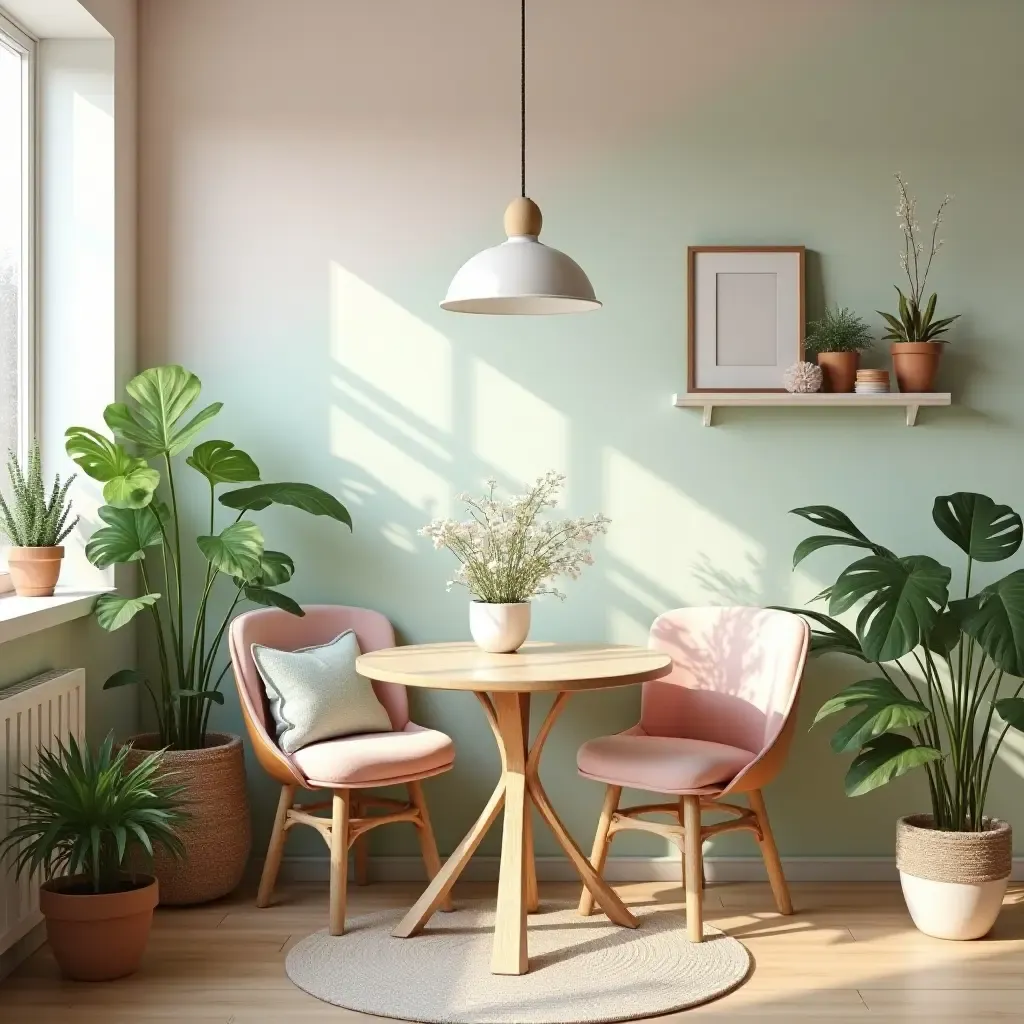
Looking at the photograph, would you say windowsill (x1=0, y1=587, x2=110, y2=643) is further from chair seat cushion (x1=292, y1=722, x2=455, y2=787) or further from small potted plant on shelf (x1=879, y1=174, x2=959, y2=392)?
small potted plant on shelf (x1=879, y1=174, x2=959, y2=392)

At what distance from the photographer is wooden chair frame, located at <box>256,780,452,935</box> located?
3.43 m

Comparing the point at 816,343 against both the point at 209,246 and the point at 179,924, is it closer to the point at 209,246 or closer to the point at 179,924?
the point at 209,246

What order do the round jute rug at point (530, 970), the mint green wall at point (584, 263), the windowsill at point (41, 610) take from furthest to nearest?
the mint green wall at point (584, 263) → the windowsill at point (41, 610) → the round jute rug at point (530, 970)

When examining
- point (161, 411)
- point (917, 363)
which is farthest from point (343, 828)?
point (917, 363)

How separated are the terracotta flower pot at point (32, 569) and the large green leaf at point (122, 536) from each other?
0.35 ft

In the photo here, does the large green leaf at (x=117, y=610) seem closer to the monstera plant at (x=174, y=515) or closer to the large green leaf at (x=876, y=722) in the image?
the monstera plant at (x=174, y=515)

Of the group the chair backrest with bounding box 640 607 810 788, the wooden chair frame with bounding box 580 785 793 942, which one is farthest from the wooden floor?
the chair backrest with bounding box 640 607 810 788

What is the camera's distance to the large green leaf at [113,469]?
3.55 m

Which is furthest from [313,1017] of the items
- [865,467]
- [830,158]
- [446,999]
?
[830,158]

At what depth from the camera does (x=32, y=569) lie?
3.49m

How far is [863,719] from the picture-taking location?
11.0 feet

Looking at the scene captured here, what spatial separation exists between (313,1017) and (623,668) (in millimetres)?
1132

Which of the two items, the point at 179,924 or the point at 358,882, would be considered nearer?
the point at 179,924

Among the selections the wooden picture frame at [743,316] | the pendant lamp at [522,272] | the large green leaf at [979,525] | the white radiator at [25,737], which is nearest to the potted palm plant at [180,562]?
the white radiator at [25,737]
